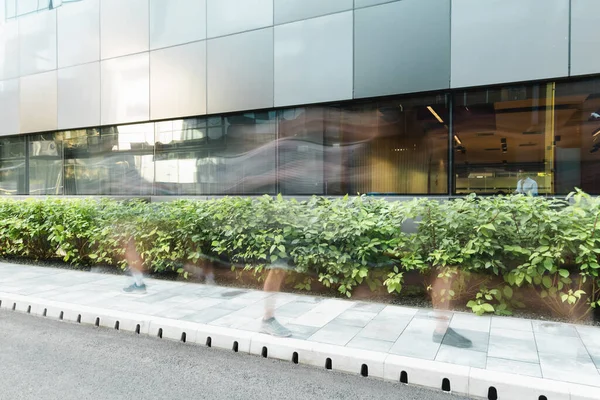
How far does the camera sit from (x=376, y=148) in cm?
981

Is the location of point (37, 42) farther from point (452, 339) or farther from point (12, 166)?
point (452, 339)

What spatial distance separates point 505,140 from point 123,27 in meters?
11.9

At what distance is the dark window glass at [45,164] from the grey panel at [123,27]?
415cm

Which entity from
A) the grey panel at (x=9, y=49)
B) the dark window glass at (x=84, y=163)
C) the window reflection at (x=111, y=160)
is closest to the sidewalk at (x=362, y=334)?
the window reflection at (x=111, y=160)

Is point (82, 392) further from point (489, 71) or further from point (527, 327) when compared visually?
point (489, 71)

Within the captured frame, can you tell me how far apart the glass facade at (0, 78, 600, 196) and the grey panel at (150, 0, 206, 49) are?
2412 mm

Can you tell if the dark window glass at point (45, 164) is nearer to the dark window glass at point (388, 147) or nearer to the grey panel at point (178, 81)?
the grey panel at point (178, 81)

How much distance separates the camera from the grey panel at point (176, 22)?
11.9m

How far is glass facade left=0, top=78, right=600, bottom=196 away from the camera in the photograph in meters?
8.21

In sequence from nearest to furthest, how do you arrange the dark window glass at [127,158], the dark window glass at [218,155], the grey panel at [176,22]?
the dark window glass at [218,155]
the grey panel at [176,22]
the dark window glass at [127,158]

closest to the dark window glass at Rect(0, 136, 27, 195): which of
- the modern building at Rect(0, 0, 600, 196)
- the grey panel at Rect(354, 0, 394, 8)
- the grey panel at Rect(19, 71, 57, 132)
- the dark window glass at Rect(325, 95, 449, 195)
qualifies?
the modern building at Rect(0, 0, 600, 196)

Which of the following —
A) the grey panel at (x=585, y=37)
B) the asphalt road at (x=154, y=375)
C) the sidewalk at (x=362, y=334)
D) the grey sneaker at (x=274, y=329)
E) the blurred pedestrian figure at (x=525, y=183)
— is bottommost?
the asphalt road at (x=154, y=375)

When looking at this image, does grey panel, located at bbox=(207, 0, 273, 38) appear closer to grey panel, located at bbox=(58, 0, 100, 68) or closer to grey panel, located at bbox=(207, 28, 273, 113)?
grey panel, located at bbox=(207, 28, 273, 113)

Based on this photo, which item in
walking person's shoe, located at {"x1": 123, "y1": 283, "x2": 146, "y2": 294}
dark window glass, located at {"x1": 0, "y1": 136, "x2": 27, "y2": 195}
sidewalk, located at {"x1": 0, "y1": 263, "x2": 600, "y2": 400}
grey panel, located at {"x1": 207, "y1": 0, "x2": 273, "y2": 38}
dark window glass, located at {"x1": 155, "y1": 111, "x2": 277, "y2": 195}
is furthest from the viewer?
dark window glass, located at {"x1": 0, "y1": 136, "x2": 27, "y2": 195}
